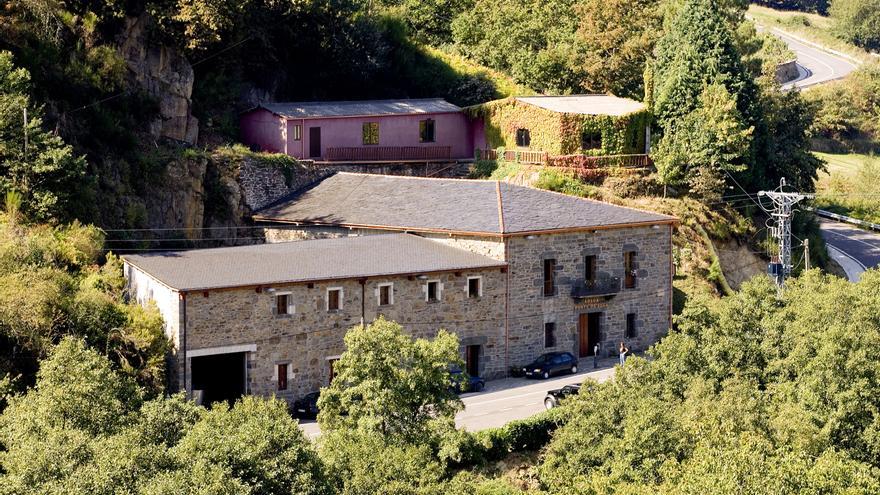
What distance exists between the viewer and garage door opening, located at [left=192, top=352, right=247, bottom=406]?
54213 mm

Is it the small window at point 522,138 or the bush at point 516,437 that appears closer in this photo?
the bush at point 516,437

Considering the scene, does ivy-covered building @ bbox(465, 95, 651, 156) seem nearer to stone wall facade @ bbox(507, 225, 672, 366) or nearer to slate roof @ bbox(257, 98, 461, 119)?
slate roof @ bbox(257, 98, 461, 119)

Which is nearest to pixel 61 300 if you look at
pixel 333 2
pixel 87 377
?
pixel 87 377

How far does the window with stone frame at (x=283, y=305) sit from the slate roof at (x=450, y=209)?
28.2 ft

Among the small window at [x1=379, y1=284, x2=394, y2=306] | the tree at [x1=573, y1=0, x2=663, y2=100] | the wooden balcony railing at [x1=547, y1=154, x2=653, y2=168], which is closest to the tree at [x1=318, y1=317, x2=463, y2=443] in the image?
the small window at [x1=379, y1=284, x2=394, y2=306]

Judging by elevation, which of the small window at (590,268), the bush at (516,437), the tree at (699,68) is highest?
the tree at (699,68)

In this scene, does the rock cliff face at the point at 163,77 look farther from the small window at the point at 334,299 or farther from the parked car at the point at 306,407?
the parked car at the point at 306,407

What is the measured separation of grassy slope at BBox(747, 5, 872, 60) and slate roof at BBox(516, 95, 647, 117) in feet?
262

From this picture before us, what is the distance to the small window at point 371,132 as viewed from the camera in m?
75.2

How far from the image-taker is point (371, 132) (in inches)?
2965

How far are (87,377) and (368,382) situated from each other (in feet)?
27.4

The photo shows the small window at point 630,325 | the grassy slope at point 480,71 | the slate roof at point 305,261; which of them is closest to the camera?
the slate roof at point 305,261

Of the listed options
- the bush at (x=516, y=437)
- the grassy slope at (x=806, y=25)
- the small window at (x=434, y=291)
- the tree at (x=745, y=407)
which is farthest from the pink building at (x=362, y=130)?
the grassy slope at (x=806, y=25)

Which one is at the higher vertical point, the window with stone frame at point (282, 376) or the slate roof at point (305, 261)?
the slate roof at point (305, 261)
